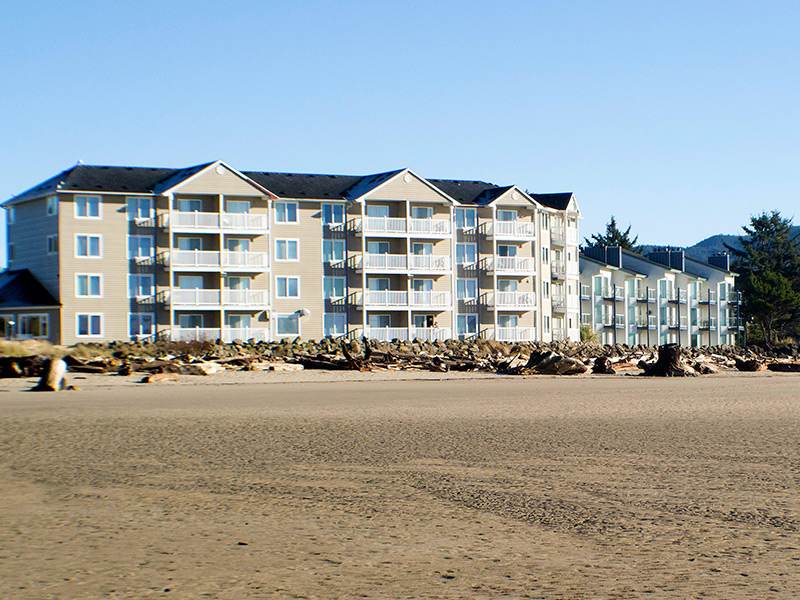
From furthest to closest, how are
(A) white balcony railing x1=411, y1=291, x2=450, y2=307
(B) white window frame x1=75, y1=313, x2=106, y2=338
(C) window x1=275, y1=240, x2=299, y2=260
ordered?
(A) white balcony railing x1=411, y1=291, x2=450, y2=307 < (C) window x1=275, y1=240, x2=299, y2=260 < (B) white window frame x1=75, y1=313, x2=106, y2=338

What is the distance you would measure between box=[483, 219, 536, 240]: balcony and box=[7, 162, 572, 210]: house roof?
1.83 meters

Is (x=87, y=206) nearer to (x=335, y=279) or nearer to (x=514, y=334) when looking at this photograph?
(x=335, y=279)

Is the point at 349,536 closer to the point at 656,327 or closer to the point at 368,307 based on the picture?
the point at 368,307

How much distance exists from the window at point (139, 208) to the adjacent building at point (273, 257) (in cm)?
6

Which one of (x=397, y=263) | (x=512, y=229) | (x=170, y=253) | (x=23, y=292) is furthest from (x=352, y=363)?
(x=512, y=229)

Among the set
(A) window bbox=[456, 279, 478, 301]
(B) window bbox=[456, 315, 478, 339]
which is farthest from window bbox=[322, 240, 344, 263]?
(B) window bbox=[456, 315, 478, 339]

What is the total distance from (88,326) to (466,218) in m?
28.7

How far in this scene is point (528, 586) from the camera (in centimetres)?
Answer: 724

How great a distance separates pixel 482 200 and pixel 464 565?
79182 mm

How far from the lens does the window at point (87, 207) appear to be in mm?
72188

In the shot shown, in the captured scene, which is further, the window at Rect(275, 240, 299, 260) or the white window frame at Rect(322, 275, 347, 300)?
the white window frame at Rect(322, 275, 347, 300)

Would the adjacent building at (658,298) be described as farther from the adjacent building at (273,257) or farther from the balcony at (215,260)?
the balcony at (215,260)

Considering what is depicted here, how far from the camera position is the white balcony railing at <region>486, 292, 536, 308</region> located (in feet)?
279

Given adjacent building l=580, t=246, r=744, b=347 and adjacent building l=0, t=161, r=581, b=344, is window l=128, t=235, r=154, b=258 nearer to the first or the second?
adjacent building l=0, t=161, r=581, b=344
